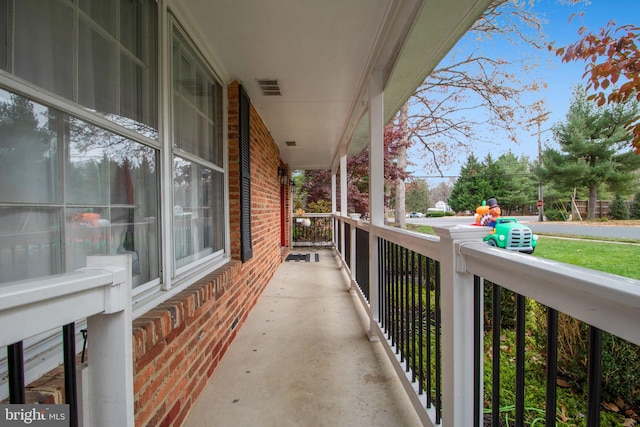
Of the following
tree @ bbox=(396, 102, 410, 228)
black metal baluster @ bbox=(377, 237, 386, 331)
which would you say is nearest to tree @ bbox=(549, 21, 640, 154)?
black metal baluster @ bbox=(377, 237, 386, 331)

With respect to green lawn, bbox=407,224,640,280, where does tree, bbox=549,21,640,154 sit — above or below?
above

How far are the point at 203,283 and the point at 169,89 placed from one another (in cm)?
118

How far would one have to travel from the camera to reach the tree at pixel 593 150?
1521 millimetres

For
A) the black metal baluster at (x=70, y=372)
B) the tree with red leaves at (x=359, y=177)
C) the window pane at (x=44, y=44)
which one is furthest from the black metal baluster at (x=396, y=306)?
the tree with red leaves at (x=359, y=177)

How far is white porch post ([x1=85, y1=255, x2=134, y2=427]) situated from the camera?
26.5 inches

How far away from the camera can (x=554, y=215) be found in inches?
77.8

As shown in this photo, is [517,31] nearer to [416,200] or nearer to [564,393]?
[564,393]

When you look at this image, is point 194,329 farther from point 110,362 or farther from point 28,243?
point 110,362

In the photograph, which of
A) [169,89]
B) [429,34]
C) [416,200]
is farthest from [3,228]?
[416,200]

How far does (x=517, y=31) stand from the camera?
409 centimetres

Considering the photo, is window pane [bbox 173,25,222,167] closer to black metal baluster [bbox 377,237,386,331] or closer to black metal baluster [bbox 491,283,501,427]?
black metal baluster [bbox 377,237,386,331]

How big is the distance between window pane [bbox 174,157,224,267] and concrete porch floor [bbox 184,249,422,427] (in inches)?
32.7

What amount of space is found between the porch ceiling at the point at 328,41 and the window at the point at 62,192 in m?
1.10

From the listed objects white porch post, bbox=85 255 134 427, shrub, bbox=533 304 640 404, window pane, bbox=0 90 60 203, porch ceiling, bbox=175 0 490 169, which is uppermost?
porch ceiling, bbox=175 0 490 169
